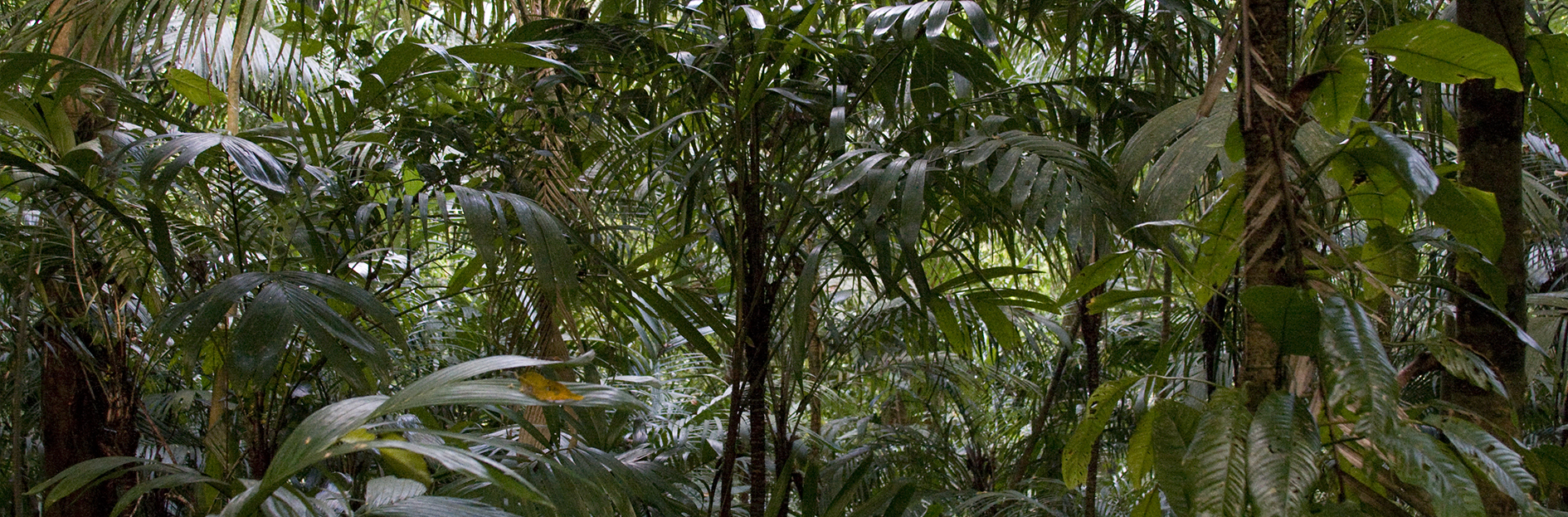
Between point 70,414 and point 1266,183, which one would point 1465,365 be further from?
point 70,414

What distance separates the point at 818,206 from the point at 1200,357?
3.42 feet

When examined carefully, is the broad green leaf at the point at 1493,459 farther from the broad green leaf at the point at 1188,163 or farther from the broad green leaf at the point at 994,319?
the broad green leaf at the point at 994,319

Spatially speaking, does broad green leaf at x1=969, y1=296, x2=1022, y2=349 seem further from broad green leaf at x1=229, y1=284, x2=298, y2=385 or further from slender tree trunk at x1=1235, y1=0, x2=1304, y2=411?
broad green leaf at x1=229, y1=284, x2=298, y2=385

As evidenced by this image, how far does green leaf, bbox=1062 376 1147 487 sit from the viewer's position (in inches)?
28.0

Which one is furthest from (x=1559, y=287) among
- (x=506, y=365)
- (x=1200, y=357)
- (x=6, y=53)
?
(x=6, y=53)

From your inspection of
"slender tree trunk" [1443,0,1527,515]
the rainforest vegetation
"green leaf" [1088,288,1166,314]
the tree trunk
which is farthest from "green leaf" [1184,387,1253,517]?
the tree trunk

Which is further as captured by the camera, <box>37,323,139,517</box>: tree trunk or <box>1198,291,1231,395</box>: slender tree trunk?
<box>37,323,139,517</box>: tree trunk

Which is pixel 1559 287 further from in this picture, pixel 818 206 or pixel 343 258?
pixel 343 258

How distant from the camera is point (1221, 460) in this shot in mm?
539

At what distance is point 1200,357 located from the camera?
5.61ft

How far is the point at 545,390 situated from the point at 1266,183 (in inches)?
20.6

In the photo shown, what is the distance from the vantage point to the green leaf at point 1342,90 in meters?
0.64

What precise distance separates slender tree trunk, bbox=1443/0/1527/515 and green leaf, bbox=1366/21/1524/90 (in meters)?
0.17

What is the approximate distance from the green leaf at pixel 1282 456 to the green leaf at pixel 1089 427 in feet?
0.47
